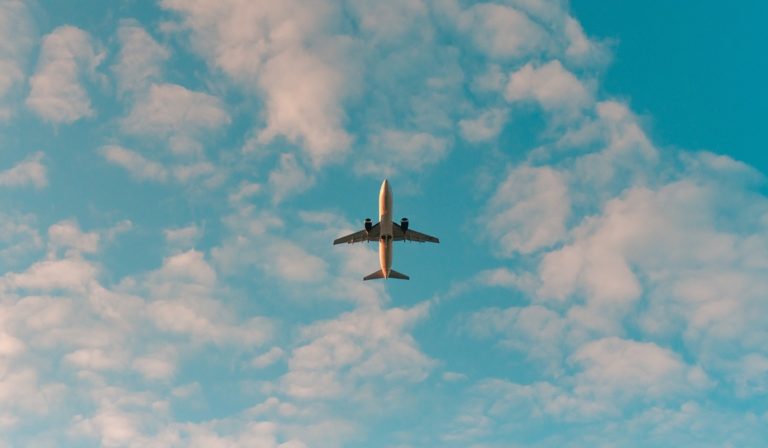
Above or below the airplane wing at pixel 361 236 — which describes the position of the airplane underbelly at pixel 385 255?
below

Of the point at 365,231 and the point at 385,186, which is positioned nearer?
the point at 385,186

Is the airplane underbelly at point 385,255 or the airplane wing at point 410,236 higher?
the airplane wing at point 410,236

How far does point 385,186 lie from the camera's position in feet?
406

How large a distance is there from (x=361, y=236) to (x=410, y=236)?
10.4 meters

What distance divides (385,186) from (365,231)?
17320mm

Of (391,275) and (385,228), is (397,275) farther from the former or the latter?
(385,228)

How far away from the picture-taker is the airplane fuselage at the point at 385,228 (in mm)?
124688

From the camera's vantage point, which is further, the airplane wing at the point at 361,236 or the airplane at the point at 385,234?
the airplane wing at the point at 361,236

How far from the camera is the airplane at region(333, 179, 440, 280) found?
126 meters

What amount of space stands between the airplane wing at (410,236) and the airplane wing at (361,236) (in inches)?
139

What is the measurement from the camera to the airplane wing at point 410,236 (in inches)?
5472


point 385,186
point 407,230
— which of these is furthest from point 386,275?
point 385,186

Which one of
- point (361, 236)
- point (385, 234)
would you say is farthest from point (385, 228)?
point (361, 236)

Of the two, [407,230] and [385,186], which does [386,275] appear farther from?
[385,186]
